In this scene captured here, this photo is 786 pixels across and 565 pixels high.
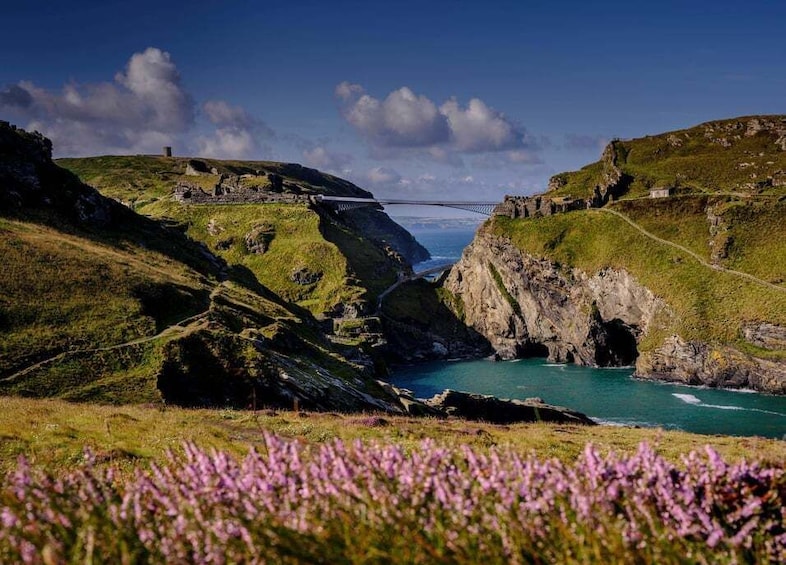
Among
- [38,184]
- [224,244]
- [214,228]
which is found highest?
[214,228]

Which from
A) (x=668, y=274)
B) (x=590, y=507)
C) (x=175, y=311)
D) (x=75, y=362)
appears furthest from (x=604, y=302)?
(x=590, y=507)

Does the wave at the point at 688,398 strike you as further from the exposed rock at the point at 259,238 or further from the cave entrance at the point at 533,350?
the exposed rock at the point at 259,238

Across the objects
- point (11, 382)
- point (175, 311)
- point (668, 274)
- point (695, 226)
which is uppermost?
point (695, 226)

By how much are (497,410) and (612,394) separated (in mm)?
53182

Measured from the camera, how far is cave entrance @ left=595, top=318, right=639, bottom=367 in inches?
5394

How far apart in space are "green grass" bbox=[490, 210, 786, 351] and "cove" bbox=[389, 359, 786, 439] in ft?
43.6

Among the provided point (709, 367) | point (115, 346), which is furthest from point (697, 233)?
point (115, 346)

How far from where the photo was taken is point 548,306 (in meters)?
152

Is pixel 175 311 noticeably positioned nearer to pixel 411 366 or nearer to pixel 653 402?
pixel 653 402

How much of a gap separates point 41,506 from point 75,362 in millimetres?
42773

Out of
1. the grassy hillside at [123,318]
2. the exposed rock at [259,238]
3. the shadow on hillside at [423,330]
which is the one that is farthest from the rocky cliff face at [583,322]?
the grassy hillside at [123,318]

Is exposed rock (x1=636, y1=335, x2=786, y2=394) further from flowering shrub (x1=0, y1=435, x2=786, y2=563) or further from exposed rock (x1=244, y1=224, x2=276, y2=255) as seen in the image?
flowering shrub (x1=0, y1=435, x2=786, y2=563)

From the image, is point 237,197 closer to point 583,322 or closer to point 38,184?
point 38,184

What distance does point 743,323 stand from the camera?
355 ft
